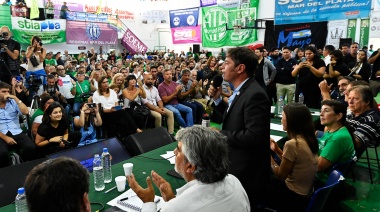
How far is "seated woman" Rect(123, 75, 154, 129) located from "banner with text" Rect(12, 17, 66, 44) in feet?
31.7

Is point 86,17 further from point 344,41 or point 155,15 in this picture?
point 344,41

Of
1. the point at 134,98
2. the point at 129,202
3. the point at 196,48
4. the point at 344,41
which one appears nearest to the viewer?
the point at 129,202

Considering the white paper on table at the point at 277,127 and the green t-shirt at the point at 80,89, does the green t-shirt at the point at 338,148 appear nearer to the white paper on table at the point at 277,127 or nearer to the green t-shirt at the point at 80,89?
the white paper on table at the point at 277,127

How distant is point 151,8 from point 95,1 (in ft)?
11.6

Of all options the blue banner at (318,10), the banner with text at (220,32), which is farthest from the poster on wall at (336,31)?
the banner with text at (220,32)

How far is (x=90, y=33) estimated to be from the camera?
48.7 ft

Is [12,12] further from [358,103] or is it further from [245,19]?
[358,103]

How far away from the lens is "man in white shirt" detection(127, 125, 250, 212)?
3.87ft

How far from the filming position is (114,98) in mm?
4730

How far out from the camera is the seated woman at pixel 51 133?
3461 millimetres

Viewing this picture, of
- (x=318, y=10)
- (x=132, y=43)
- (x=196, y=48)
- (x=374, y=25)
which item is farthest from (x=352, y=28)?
(x=132, y=43)

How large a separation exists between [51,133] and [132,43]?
14431 mm

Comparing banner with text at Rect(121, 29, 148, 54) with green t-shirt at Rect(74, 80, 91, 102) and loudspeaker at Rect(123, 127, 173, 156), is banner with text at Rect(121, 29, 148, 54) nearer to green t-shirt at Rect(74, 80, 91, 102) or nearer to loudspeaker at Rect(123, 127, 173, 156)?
green t-shirt at Rect(74, 80, 91, 102)

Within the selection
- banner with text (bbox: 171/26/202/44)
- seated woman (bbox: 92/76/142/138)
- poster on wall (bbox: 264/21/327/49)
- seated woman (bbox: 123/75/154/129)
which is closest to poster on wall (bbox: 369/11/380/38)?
poster on wall (bbox: 264/21/327/49)
